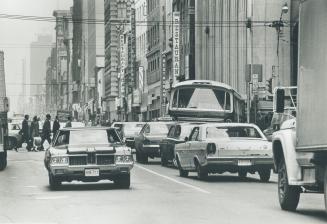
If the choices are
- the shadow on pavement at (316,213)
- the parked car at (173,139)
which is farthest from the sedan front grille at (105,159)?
the parked car at (173,139)

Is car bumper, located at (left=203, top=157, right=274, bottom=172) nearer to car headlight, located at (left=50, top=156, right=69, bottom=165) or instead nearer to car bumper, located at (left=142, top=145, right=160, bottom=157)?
→ car headlight, located at (left=50, top=156, right=69, bottom=165)

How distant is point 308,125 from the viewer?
14.4m

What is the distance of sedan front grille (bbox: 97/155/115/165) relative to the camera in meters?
21.0

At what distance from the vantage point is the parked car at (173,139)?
30312mm

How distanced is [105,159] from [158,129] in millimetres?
15340

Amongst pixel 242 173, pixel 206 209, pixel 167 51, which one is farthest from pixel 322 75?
pixel 167 51

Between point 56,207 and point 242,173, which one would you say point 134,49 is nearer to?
point 242,173

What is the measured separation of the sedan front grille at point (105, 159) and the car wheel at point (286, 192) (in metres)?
5.76

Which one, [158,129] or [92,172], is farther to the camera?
[158,129]

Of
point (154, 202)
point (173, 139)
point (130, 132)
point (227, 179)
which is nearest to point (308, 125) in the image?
point (154, 202)

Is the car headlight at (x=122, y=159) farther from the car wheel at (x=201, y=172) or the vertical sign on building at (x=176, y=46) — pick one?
the vertical sign on building at (x=176, y=46)

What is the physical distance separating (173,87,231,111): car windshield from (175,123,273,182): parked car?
16.7 m

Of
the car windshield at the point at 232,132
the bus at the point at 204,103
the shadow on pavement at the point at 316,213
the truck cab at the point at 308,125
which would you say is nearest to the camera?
the truck cab at the point at 308,125

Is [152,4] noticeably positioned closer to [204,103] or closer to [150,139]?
[204,103]
